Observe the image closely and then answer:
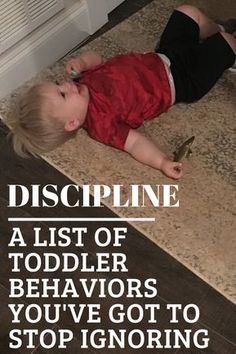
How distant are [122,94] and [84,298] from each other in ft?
1.74

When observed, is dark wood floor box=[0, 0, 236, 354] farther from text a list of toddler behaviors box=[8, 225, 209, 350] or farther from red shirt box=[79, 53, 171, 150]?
red shirt box=[79, 53, 171, 150]

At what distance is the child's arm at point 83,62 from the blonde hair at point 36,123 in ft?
0.62

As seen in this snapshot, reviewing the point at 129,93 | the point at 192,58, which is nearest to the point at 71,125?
the point at 129,93

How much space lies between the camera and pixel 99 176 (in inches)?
54.7

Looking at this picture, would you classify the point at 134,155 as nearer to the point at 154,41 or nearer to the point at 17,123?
the point at 17,123

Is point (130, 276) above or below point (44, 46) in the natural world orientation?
below

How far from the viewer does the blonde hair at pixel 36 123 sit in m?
1.27

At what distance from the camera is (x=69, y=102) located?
4.31ft

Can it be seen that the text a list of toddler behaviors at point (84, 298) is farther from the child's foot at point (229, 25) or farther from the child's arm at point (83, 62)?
the child's foot at point (229, 25)

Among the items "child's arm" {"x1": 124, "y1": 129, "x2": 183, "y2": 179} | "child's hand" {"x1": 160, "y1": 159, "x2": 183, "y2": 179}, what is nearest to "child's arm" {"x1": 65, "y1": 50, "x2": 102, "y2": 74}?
"child's arm" {"x1": 124, "y1": 129, "x2": 183, "y2": 179}

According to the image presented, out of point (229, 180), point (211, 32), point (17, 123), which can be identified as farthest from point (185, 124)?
point (17, 123)

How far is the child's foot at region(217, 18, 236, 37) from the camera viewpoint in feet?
5.27

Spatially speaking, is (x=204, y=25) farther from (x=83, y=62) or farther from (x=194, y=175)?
(x=194, y=175)

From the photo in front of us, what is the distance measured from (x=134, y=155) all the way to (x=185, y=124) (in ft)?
0.61
